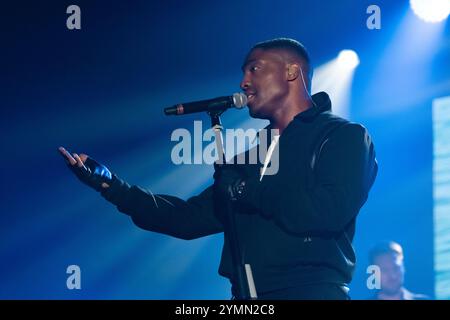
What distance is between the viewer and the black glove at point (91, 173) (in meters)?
2.83

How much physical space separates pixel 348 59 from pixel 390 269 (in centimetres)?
95

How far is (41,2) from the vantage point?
11.5ft

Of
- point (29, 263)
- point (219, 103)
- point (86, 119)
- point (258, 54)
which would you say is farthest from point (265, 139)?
point (29, 263)

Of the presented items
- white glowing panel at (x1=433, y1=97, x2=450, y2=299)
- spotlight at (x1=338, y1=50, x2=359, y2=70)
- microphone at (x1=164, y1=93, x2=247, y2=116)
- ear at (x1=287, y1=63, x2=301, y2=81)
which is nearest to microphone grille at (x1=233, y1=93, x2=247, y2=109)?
microphone at (x1=164, y1=93, x2=247, y2=116)

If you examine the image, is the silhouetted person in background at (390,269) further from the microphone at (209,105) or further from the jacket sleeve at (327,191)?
the microphone at (209,105)

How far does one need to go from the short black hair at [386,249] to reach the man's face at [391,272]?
17 mm

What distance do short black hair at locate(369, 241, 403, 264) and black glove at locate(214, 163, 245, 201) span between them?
4.02 ft

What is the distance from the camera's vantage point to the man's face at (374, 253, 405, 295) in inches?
134

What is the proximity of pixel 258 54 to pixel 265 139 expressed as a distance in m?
0.34

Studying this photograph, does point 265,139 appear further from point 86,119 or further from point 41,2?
point 41,2

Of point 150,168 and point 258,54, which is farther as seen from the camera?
point 150,168

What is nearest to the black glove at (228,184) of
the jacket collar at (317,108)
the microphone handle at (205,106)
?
the microphone handle at (205,106)

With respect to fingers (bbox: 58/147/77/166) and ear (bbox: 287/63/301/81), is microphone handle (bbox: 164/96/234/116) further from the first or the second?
ear (bbox: 287/63/301/81)

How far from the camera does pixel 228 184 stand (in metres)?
2.43
